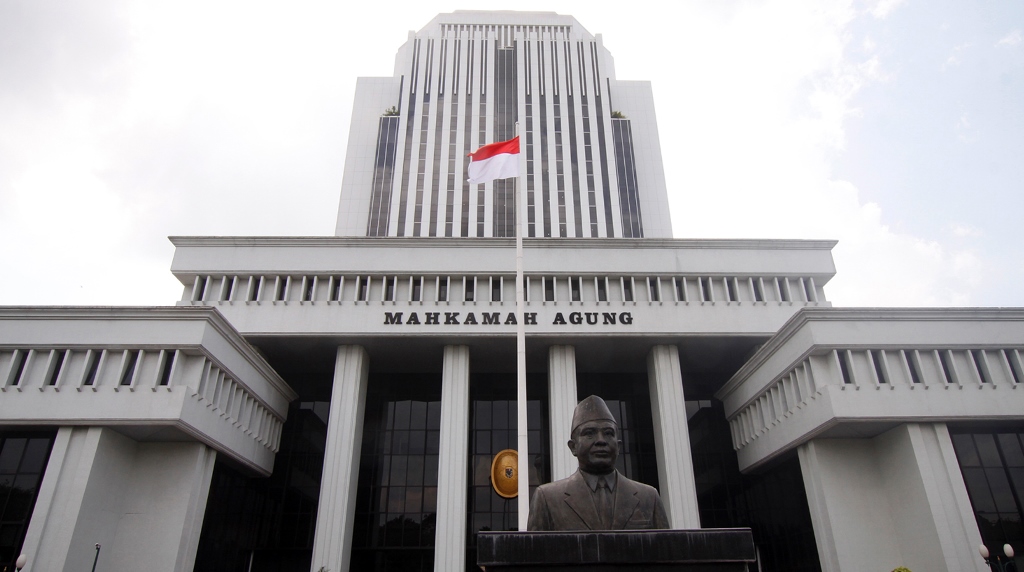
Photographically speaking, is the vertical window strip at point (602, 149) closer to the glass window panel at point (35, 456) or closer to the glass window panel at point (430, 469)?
the glass window panel at point (430, 469)

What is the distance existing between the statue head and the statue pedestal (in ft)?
4.28

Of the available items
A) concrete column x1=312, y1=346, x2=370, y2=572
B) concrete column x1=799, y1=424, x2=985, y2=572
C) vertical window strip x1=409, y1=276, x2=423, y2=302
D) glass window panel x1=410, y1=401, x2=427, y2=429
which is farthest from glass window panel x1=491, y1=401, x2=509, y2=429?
concrete column x1=799, y1=424, x2=985, y2=572

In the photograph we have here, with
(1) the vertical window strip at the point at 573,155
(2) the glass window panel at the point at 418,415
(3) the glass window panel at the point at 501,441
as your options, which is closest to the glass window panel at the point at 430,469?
(2) the glass window panel at the point at 418,415

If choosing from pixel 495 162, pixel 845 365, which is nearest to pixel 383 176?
pixel 495 162

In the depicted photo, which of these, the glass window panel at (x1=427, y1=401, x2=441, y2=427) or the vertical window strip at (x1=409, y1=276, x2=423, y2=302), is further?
the glass window panel at (x1=427, y1=401, x2=441, y2=427)

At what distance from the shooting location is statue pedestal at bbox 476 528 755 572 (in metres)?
7.61

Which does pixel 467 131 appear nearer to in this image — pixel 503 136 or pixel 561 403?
pixel 503 136

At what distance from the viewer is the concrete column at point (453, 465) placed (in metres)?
30.6

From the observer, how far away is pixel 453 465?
1271 inches

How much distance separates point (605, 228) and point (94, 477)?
52.2 m

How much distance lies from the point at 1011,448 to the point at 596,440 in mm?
26091

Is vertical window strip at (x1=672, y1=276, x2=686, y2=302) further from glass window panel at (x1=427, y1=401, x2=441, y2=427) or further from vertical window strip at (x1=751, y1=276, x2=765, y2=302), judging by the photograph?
glass window panel at (x1=427, y1=401, x2=441, y2=427)

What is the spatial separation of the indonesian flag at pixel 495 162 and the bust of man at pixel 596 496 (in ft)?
Result: 52.8

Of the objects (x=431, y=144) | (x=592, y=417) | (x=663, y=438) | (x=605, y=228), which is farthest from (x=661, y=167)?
(x=592, y=417)
